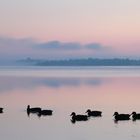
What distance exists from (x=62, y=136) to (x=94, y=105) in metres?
15.3

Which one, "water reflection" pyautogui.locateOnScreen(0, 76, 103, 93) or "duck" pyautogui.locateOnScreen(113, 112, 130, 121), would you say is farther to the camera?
"water reflection" pyautogui.locateOnScreen(0, 76, 103, 93)

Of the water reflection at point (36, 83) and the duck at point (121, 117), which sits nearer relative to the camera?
the duck at point (121, 117)

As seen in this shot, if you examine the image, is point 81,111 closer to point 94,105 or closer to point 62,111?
point 62,111

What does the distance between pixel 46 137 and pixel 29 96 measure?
24.6 m

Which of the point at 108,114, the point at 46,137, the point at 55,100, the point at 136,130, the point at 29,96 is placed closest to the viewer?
the point at 46,137

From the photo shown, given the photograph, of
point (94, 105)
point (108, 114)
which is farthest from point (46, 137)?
point (94, 105)

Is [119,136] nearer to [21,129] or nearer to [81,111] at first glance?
[21,129]

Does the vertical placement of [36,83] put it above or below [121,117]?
above

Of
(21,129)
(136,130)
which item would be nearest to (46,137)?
(21,129)

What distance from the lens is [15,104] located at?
4097 centimetres

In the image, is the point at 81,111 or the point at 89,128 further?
the point at 81,111

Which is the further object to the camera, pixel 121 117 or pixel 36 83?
pixel 36 83

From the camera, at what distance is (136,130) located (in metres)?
26.9

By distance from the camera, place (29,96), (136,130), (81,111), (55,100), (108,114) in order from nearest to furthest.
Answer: (136,130), (108,114), (81,111), (55,100), (29,96)
